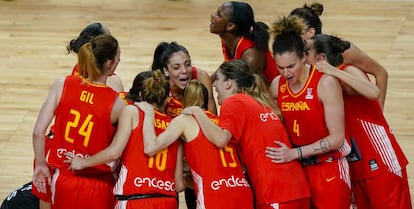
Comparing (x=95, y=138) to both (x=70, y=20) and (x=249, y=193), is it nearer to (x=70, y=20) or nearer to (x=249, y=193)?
(x=249, y=193)

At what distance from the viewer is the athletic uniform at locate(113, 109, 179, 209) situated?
529 cm

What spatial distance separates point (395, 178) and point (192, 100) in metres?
1.26

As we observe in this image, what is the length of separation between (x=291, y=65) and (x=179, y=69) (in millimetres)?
834

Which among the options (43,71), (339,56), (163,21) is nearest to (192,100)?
(339,56)

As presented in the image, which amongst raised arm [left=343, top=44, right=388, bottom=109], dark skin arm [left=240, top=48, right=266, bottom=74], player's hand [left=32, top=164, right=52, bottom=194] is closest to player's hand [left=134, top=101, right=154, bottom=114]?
player's hand [left=32, top=164, right=52, bottom=194]

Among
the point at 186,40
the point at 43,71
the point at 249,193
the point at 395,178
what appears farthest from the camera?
the point at 186,40

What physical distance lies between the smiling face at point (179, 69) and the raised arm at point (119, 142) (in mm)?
614

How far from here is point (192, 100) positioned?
5344mm

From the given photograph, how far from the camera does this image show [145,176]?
5293 mm

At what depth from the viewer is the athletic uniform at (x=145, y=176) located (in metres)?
5.29

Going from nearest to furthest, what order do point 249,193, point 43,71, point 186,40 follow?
point 249,193, point 43,71, point 186,40

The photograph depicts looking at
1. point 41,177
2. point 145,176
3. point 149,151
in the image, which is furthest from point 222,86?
point 41,177

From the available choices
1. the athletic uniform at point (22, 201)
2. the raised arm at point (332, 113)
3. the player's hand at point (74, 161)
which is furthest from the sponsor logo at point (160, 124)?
the athletic uniform at point (22, 201)

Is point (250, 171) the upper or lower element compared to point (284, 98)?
lower
